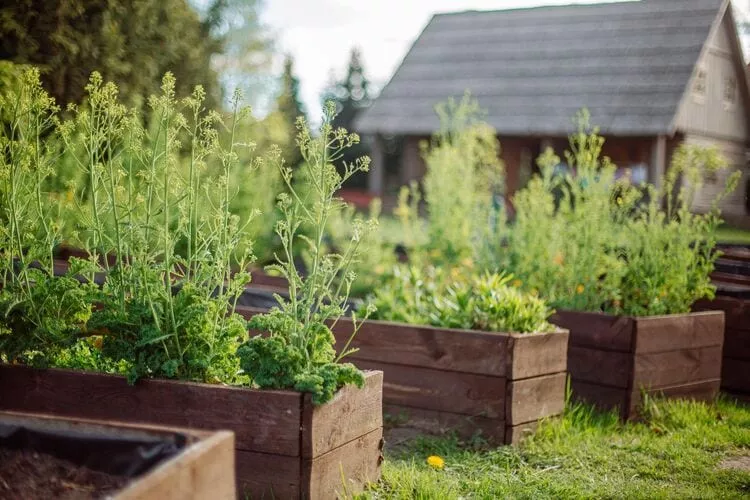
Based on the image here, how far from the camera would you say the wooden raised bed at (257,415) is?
2.56 m

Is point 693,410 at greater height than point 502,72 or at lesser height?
lesser

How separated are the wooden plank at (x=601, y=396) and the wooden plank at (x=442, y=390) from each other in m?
0.86

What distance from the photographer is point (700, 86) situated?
18906 millimetres

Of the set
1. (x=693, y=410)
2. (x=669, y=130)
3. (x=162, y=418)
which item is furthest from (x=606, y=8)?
(x=162, y=418)

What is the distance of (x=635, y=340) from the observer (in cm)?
419

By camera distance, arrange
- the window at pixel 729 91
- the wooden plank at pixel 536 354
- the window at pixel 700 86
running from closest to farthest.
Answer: the wooden plank at pixel 536 354
the window at pixel 700 86
the window at pixel 729 91

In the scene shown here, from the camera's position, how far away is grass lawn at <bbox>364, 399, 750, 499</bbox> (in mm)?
3049

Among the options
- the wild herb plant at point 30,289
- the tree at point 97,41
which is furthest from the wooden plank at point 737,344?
the tree at point 97,41

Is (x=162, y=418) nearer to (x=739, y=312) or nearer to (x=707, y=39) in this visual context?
(x=739, y=312)

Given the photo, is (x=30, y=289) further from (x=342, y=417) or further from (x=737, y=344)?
(x=737, y=344)

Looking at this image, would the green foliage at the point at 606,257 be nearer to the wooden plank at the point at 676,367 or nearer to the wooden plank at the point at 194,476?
the wooden plank at the point at 676,367

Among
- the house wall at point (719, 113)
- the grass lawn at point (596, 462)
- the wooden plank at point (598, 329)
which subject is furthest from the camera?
the house wall at point (719, 113)

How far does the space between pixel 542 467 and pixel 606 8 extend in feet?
62.0

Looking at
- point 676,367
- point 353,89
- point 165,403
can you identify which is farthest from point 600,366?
point 353,89
